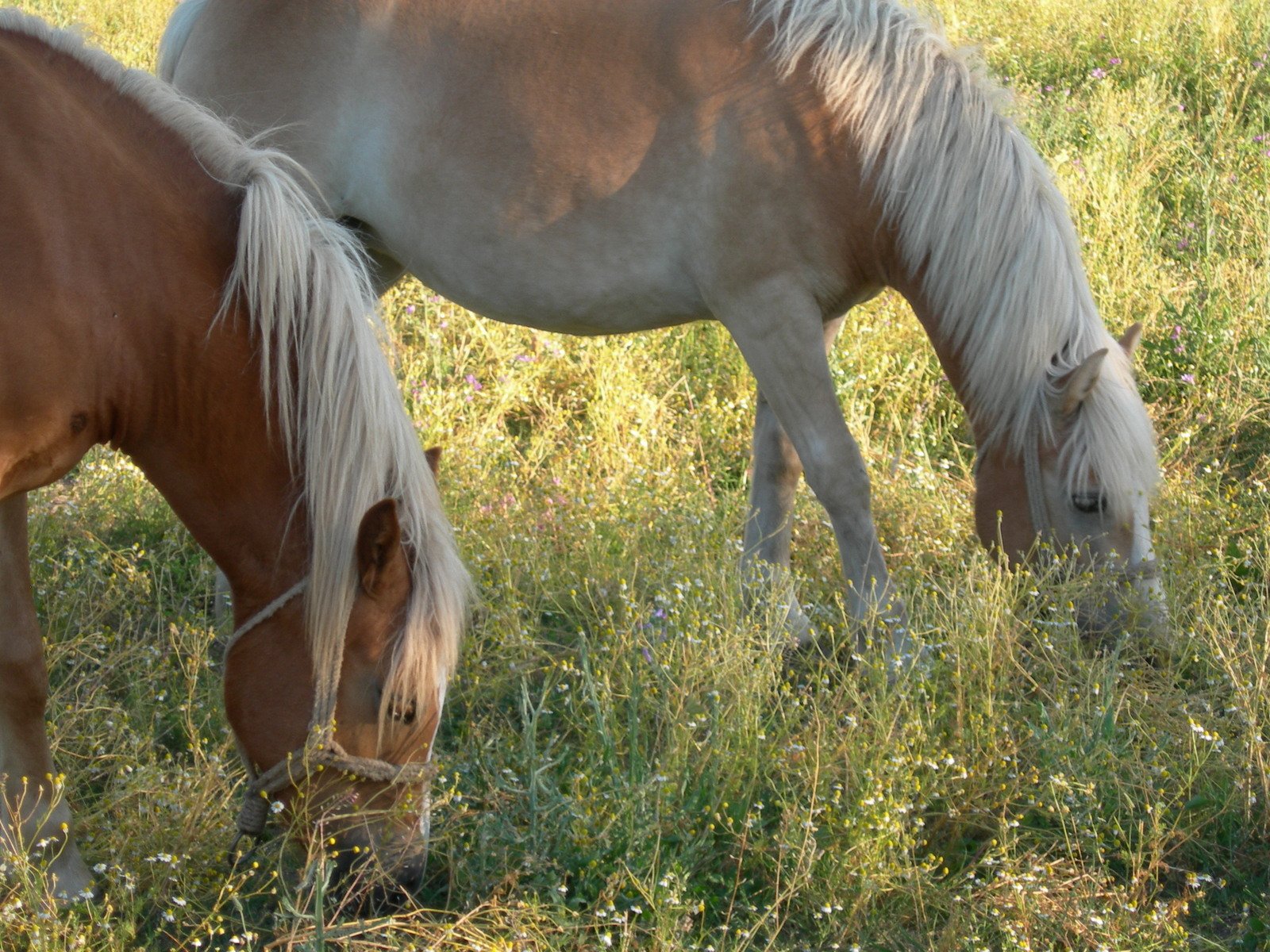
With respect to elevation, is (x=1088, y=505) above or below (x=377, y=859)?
above

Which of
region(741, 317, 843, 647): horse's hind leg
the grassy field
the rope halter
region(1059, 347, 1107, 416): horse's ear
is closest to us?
the rope halter

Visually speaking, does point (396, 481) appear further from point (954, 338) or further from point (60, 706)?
point (954, 338)

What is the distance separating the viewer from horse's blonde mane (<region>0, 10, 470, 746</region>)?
2.06 meters

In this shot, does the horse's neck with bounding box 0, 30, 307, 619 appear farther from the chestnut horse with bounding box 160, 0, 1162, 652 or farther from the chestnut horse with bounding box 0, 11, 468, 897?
the chestnut horse with bounding box 160, 0, 1162, 652

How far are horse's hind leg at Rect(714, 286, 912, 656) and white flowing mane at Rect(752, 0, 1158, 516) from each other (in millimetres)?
364

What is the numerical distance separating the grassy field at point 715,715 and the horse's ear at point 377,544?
21.3 inches

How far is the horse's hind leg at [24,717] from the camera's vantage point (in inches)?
98.6

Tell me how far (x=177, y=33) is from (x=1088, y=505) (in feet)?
11.1

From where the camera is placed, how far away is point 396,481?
2.11 meters

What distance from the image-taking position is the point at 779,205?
10.7 feet

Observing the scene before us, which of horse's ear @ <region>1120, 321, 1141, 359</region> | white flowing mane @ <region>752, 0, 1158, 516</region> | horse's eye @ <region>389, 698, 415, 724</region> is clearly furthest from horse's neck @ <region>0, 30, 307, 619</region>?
horse's ear @ <region>1120, 321, 1141, 359</region>

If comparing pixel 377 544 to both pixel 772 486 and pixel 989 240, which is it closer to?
pixel 989 240

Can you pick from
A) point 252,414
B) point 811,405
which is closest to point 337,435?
point 252,414

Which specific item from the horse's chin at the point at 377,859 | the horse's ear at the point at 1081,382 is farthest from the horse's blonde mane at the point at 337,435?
the horse's ear at the point at 1081,382
